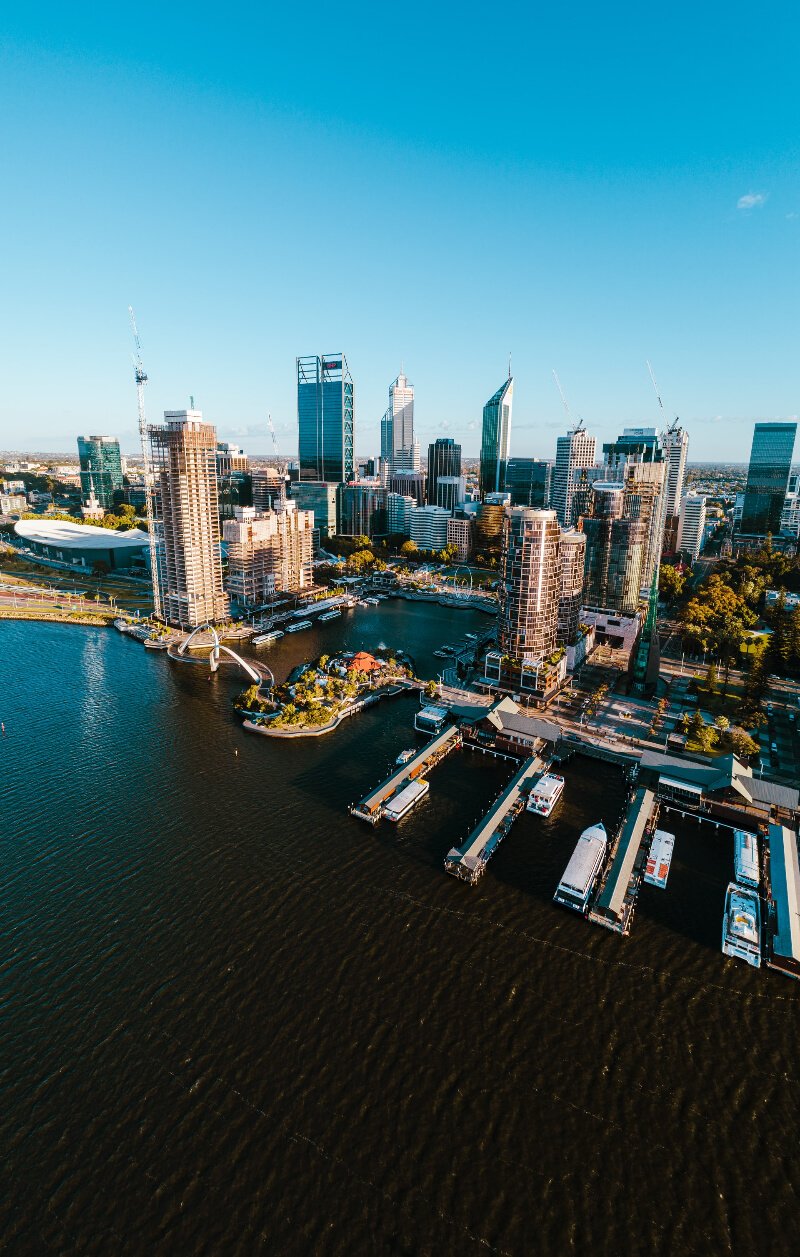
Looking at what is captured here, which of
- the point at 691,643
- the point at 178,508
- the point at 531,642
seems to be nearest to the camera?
the point at 531,642

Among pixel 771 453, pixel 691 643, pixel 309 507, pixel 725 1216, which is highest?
pixel 771 453

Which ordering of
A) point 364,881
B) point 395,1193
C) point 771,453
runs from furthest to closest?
1. point 771,453
2. point 364,881
3. point 395,1193

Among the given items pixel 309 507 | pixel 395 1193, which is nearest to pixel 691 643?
pixel 395 1193

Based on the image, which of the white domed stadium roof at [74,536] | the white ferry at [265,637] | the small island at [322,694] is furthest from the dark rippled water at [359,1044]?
the white domed stadium roof at [74,536]

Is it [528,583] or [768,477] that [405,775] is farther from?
[768,477]

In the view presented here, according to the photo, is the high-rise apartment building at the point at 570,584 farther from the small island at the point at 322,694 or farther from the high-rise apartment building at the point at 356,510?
the high-rise apartment building at the point at 356,510

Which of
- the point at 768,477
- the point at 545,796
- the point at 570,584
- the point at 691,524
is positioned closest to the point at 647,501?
the point at 570,584

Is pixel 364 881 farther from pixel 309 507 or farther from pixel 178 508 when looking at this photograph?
pixel 309 507

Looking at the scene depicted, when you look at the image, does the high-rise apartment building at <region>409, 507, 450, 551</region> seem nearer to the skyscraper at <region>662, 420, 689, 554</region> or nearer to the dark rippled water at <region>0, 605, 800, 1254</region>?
the skyscraper at <region>662, 420, 689, 554</region>
